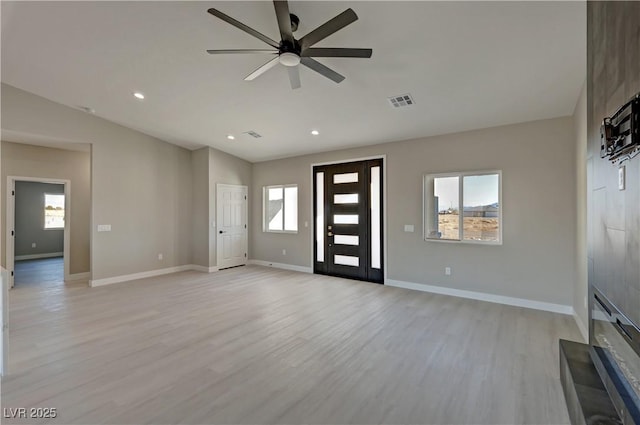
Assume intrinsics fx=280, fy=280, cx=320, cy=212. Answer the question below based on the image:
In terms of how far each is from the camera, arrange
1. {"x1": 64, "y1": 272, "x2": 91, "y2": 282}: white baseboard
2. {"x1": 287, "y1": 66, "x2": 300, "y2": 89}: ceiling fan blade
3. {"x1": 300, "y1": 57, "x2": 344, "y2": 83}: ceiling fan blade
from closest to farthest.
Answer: {"x1": 300, "y1": 57, "x2": 344, "y2": 83}: ceiling fan blade → {"x1": 287, "y1": 66, "x2": 300, "y2": 89}: ceiling fan blade → {"x1": 64, "y1": 272, "x2": 91, "y2": 282}: white baseboard

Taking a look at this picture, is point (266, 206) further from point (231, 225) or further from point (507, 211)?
point (507, 211)

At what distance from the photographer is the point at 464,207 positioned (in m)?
4.69

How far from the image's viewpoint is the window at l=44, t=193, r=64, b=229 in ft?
29.7

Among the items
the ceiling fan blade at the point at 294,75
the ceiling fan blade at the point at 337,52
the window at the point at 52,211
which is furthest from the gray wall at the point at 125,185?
the ceiling fan blade at the point at 337,52

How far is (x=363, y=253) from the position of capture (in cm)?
582

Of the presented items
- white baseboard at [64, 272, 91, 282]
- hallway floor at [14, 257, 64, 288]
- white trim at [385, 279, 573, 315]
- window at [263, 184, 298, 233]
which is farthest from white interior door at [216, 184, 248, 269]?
white trim at [385, 279, 573, 315]

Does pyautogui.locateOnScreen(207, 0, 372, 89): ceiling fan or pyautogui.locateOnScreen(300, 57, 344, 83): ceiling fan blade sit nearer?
pyautogui.locateOnScreen(207, 0, 372, 89): ceiling fan

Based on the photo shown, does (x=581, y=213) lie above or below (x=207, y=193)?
below

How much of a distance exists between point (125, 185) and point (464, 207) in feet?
22.2

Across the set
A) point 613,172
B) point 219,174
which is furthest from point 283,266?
point 613,172

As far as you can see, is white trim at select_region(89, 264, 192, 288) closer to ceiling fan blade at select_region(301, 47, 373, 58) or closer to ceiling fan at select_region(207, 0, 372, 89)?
ceiling fan at select_region(207, 0, 372, 89)

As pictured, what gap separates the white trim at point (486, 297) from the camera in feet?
12.9

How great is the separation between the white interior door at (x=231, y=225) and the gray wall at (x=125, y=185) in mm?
891

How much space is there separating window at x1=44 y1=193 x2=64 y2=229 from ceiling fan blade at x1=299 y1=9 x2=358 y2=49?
1093 centimetres
